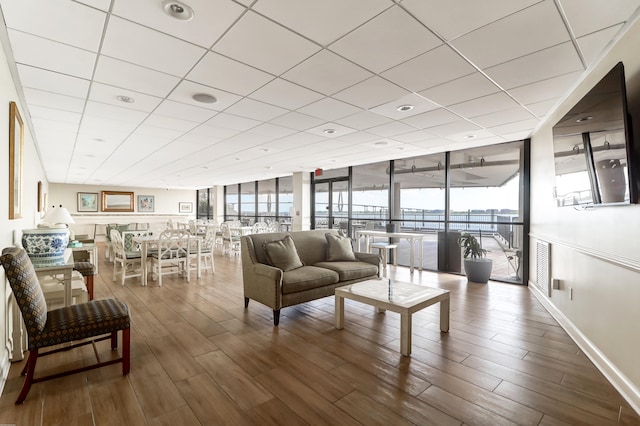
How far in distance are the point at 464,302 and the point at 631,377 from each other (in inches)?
85.1

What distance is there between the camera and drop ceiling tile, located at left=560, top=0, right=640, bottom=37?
5.87 feet

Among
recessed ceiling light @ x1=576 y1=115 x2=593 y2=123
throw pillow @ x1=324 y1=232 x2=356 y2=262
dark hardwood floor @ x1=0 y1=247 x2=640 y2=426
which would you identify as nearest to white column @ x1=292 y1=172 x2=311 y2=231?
throw pillow @ x1=324 y1=232 x2=356 y2=262

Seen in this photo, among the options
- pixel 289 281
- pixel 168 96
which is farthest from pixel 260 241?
pixel 168 96

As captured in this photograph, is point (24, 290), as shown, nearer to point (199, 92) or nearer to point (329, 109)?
point (199, 92)

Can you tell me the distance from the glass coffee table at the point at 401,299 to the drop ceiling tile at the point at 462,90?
2.03 meters

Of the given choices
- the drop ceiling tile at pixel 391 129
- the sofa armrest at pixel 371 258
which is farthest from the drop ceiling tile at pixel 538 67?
the sofa armrest at pixel 371 258

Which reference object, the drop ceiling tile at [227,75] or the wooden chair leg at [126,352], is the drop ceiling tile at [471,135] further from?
the wooden chair leg at [126,352]

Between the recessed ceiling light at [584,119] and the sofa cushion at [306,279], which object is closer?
the recessed ceiling light at [584,119]

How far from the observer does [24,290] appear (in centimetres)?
193

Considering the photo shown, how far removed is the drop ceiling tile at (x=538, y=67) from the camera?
2348 millimetres

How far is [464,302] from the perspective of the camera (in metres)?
4.21

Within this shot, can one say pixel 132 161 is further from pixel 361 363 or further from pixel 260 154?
pixel 361 363

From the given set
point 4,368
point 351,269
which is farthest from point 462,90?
point 4,368

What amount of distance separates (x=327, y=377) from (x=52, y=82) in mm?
3565
